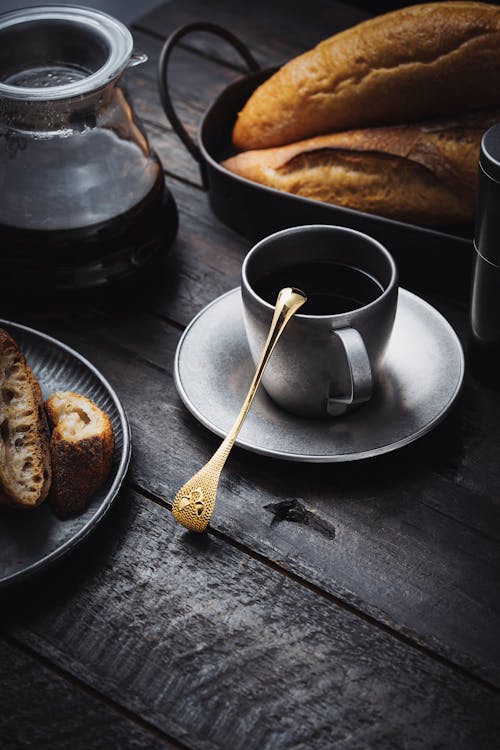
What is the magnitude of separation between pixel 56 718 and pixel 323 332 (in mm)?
358

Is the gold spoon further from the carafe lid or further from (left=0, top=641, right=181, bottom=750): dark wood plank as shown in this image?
the carafe lid

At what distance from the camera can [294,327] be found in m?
0.74

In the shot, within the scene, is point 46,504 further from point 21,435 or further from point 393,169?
point 393,169

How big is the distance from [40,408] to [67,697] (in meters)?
0.26

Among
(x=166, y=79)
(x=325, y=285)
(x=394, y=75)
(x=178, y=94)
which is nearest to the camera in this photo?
(x=325, y=285)

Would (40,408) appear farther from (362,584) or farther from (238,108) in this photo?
(238,108)

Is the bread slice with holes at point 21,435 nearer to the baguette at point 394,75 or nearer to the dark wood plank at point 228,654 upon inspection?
the dark wood plank at point 228,654

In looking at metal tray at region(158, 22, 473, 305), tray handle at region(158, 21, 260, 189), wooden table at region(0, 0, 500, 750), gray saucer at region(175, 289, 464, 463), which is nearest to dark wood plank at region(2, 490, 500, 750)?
wooden table at region(0, 0, 500, 750)

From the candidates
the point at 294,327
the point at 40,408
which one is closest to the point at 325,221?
the point at 294,327

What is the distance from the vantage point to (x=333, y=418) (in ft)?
2.62

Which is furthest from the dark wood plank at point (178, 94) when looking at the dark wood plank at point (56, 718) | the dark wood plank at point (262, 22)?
the dark wood plank at point (56, 718)

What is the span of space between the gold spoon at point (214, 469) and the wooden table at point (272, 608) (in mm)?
23

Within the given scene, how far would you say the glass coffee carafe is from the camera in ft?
2.89

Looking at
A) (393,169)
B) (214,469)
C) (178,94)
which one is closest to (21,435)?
(214,469)
